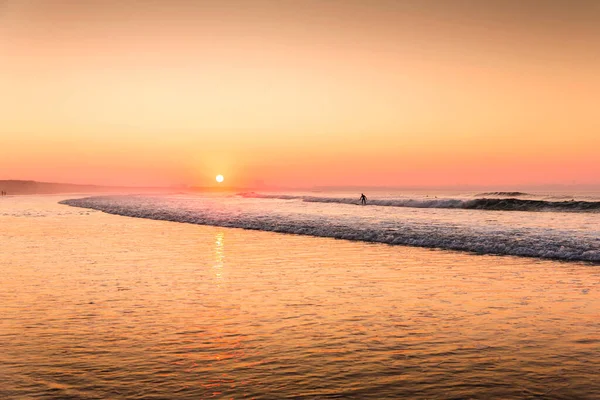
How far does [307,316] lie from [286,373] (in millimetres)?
3664

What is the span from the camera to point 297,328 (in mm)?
10594

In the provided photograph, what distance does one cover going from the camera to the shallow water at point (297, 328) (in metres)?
7.54

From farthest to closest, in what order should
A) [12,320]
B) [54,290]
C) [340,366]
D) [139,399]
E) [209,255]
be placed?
[209,255], [54,290], [12,320], [340,366], [139,399]

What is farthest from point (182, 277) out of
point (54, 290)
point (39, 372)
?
point (39, 372)

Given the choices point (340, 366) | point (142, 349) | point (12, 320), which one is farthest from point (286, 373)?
point (12, 320)

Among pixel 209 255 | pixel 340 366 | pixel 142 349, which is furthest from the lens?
pixel 209 255

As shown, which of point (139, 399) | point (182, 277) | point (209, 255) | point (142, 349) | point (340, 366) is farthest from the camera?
point (209, 255)

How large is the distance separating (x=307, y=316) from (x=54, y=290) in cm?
676

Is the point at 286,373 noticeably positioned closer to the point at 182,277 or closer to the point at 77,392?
the point at 77,392

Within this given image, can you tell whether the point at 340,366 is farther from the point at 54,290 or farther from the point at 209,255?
the point at 209,255

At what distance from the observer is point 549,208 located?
6962 cm

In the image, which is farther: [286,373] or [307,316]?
[307,316]

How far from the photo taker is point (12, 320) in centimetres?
1102

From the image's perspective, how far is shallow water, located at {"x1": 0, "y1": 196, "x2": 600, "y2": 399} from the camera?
7543 mm
